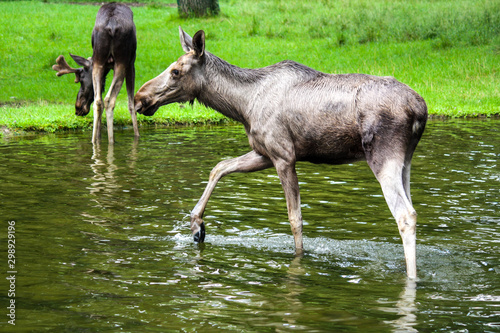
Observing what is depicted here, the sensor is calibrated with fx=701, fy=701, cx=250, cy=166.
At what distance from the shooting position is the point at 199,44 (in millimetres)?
6852

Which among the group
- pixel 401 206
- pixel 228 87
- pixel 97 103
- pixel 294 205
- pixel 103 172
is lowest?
pixel 103 172

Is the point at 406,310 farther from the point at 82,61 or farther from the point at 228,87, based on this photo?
the point at 82,61

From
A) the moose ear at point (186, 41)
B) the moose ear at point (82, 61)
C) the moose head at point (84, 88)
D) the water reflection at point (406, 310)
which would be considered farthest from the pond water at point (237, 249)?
the moose ear at point (82, 61)

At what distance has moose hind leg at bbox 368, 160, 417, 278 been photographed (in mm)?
5828

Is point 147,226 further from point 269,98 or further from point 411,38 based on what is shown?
point 411,38

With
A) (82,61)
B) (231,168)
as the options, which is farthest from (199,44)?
(82,61)

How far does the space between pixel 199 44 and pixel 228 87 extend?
20.3 inches

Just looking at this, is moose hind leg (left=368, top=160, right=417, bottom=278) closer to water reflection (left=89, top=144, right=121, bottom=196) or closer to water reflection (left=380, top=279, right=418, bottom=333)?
water reflection (left=380, top=279, right=418, bottom=333)

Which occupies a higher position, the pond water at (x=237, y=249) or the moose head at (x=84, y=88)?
the moose head at (x=84, y=88)

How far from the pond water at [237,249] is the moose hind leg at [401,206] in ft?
0.69

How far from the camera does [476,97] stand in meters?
17.6

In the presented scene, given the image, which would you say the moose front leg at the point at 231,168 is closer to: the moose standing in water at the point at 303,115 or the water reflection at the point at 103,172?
the moose standing in water at the point at 303,115

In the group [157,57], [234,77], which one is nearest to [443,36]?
[157,57]

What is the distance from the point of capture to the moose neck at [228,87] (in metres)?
6.95
